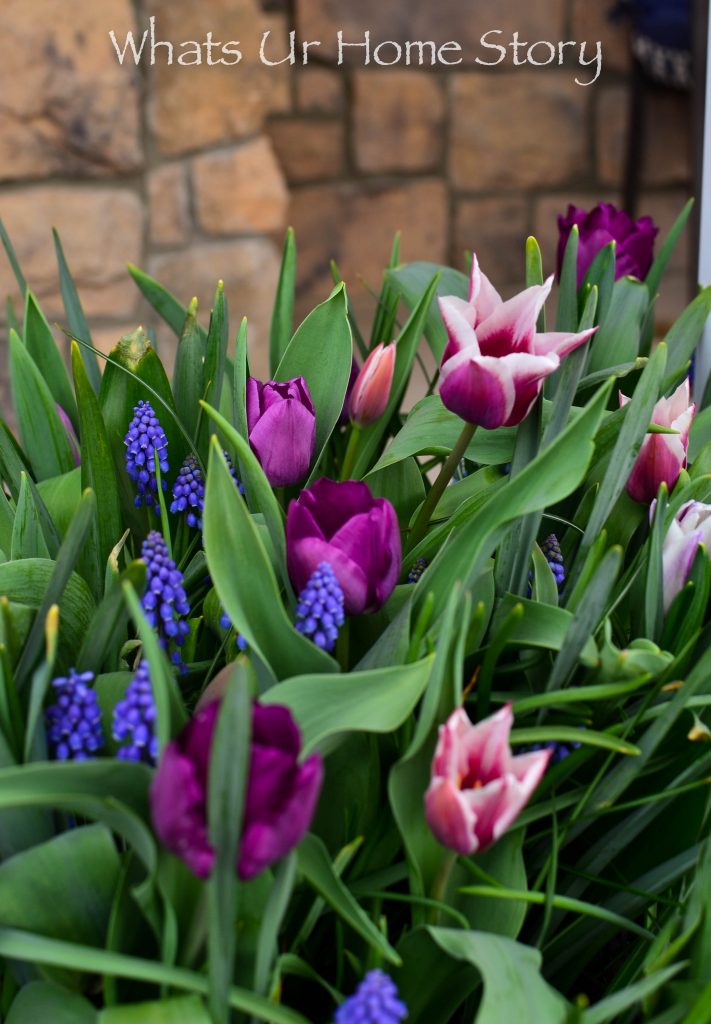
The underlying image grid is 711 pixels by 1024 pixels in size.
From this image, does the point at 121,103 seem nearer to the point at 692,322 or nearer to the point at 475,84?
the point at 475,84

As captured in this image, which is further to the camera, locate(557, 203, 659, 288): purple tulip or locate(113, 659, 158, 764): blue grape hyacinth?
locate(557, 203, 659, 288): purple tulip

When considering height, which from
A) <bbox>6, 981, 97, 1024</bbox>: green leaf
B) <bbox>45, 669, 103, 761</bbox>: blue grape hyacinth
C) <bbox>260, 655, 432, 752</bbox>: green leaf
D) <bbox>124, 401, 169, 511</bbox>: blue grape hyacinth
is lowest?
<bbox>6, 981, 97, 1024</bbox>: green leaf

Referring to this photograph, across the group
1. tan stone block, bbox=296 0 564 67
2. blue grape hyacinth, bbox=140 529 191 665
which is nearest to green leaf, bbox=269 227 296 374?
blue grape hyacinth, bbox=140 529 191 665

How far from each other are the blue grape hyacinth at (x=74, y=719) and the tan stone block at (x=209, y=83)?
5.99 ft

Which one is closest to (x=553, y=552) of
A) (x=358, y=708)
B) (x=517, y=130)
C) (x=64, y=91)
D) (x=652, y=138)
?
(x=358, y=708)

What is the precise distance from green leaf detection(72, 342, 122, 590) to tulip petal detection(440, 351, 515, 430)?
0.14 meters

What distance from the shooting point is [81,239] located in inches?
78.9

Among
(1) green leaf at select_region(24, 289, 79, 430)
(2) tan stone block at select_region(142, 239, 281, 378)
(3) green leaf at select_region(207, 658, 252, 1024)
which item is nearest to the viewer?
(3) green leaf at select_region(207, 658, 252, 1024)

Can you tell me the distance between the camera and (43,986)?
1.03ft

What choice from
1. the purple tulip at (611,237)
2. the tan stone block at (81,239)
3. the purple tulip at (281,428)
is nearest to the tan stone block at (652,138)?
the tan stone block at (81,239)

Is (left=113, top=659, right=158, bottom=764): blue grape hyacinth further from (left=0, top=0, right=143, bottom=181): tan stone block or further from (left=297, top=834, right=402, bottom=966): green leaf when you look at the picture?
(left=0, top=0, right=143, bottom=181): tan stone block

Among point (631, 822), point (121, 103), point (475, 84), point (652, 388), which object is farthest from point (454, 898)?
point (475, 84)

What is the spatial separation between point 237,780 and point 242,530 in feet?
0.35

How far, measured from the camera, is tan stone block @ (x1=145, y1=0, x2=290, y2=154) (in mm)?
2016
